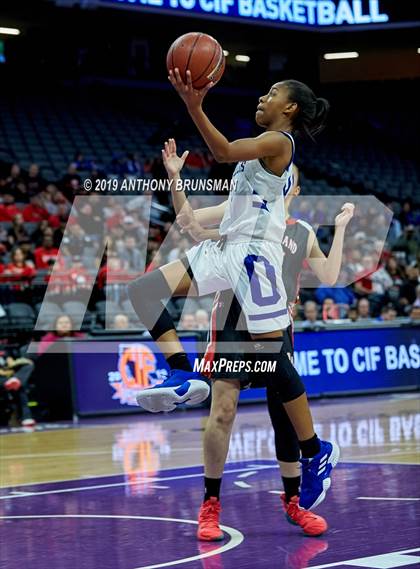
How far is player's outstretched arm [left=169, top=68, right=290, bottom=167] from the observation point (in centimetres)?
477

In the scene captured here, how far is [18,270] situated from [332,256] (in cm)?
839

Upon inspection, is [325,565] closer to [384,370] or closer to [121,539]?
[121,539]

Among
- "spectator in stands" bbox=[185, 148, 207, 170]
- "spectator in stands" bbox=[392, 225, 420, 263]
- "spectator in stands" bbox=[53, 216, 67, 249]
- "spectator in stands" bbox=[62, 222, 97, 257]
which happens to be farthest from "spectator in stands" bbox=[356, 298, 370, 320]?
"spectator in stands" bbox=[185, 148, 207, 170]

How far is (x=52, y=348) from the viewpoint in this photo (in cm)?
1239

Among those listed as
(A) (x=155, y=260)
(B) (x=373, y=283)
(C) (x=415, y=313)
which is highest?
(A) (x=155, y=260)

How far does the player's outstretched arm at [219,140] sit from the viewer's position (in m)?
4.77

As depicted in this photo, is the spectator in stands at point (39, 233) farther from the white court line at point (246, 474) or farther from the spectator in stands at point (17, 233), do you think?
the white court line at point (246, 474)

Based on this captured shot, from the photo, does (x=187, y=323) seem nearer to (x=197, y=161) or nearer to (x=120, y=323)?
(x=120, y=323)

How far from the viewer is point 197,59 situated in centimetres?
498

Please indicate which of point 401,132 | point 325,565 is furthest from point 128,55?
point 325,565

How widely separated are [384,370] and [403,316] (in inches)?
74.7

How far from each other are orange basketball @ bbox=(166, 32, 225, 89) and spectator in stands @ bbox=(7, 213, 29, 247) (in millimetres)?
9828

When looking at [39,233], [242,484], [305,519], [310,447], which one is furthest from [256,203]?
[39,233]

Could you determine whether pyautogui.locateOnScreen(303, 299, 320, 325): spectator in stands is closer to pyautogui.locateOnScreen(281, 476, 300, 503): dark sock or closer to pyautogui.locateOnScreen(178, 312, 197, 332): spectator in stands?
pyautogui.locateOnScreen(178, 312, 197, 332): spectator in stands
